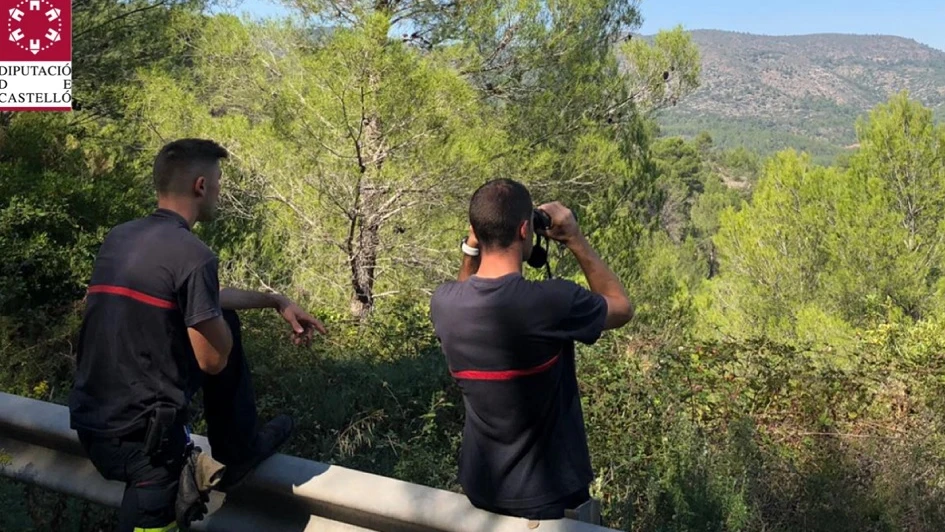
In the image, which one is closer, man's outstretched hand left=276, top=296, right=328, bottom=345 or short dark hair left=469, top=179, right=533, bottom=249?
short dark hair left=469, top=179, right=533, bottom=249

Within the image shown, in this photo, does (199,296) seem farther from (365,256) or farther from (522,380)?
(365,256)

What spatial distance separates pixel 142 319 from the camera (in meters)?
2.03

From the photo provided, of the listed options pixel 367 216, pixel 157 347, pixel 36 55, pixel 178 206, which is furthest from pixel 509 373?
pixel 36 55

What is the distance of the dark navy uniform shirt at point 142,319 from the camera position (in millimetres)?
1998

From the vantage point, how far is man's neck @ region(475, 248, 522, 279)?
2.00 m

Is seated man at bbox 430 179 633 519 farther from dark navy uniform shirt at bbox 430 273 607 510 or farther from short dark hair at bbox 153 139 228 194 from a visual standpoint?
short dark hair at bbox 153 139 228 194

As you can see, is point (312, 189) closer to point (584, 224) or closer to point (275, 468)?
point (584, 224)

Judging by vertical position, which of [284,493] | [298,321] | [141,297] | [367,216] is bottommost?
[367,216]

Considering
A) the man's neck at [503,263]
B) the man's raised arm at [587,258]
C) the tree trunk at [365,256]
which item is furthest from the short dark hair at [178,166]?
the tree trunk at [365,256]

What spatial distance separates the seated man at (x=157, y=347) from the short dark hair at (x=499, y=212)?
2.35 ft

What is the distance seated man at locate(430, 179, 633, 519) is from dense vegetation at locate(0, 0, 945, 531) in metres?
1.37

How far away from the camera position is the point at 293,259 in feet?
37.5

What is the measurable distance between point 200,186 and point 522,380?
1.07 metres

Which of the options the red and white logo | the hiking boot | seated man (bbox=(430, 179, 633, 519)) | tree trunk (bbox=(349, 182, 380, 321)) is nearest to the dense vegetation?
tree trunk (bbox=(349, 182, 380, 321))
